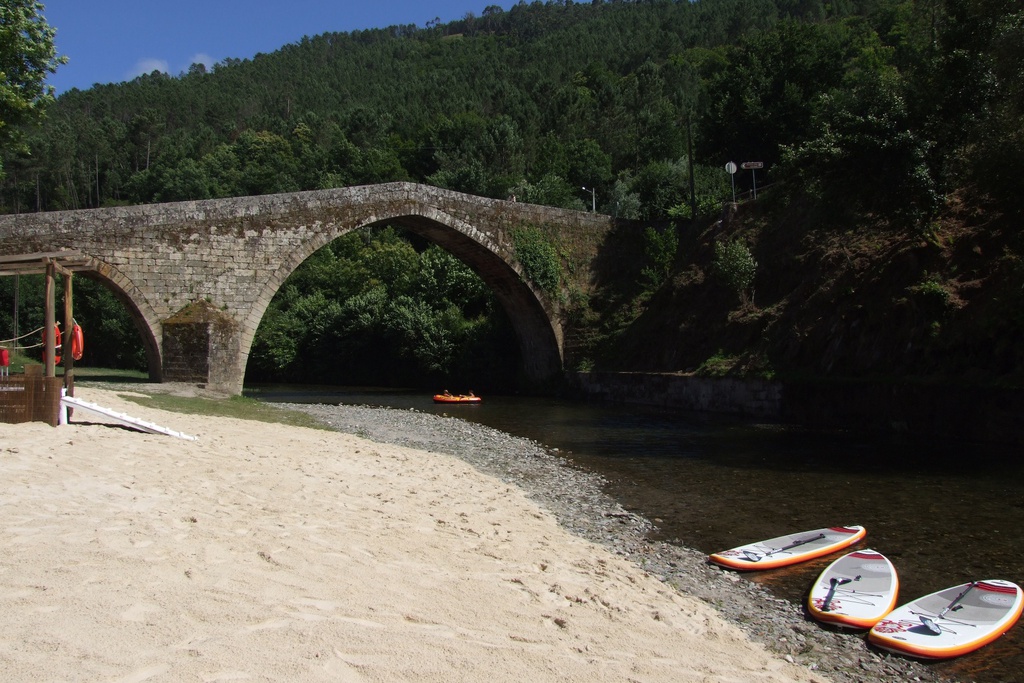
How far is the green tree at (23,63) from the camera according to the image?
15609 mm

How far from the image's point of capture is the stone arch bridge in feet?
57.0

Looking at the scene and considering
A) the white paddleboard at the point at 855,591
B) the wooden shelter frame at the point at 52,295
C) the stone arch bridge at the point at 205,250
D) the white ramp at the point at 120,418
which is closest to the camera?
the white paddleboard at the point at 855,591

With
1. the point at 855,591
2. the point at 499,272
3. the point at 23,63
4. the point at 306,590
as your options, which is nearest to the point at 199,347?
the point at 23,63

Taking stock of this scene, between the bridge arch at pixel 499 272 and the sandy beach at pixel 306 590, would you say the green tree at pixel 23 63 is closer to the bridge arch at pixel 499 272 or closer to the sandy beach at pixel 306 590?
the bridge arch at pixel 499 272

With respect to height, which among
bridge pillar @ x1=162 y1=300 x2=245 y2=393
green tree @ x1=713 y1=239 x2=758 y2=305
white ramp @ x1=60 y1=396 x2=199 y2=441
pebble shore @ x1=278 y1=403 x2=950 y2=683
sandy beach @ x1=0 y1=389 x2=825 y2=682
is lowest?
pebble shore @ x1=278 y1=403 x2=950 y2=683

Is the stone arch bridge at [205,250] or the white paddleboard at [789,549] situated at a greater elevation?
the stone arch bridge at [205,250]

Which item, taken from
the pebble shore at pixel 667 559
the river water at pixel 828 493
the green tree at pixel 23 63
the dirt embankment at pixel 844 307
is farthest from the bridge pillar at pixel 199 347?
the dirt embankment at pixel 844 307

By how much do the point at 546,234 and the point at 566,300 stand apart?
2193 mm

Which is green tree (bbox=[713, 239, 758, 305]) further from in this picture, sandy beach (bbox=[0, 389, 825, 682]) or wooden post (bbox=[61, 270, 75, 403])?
wooden post (bbox=[61, 270, 75, 403])

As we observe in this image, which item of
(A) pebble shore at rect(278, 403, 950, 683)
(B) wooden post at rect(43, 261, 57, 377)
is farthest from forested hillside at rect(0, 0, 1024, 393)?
(B) wooden post at rect(43, 261, 57, 377)

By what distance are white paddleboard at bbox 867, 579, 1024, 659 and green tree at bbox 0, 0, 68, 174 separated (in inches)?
666

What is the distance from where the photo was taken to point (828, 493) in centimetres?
868

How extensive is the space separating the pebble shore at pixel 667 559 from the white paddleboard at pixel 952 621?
0.38ft

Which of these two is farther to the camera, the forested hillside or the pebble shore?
the forested hillside
